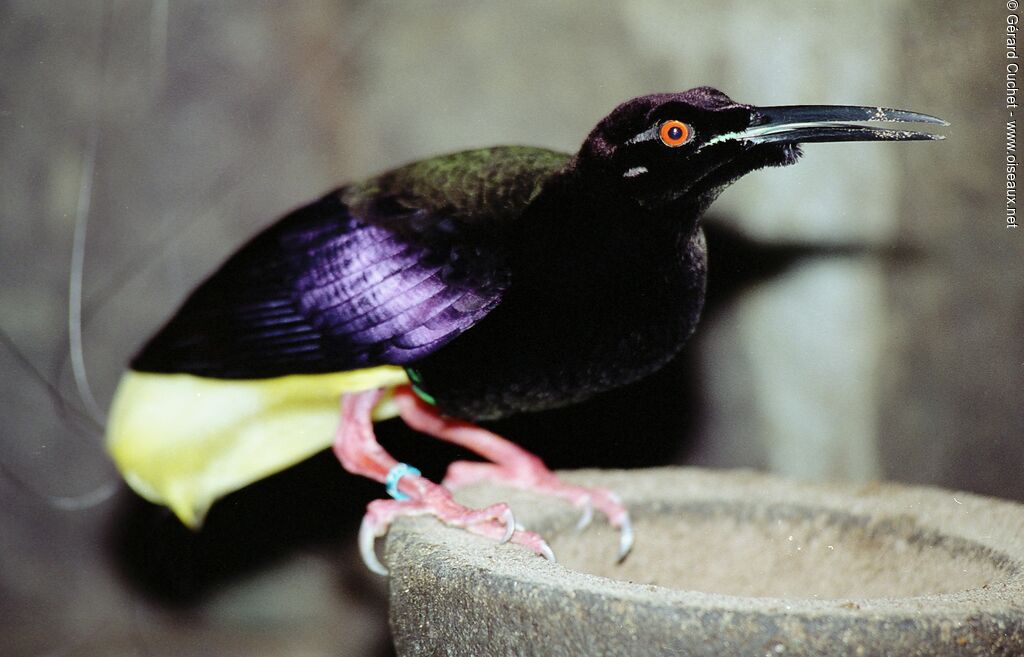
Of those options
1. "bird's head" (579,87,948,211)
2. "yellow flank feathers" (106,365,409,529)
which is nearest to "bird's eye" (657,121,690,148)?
"bird's head" (579,87,948,211)

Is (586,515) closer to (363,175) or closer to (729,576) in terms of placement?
(729,576)

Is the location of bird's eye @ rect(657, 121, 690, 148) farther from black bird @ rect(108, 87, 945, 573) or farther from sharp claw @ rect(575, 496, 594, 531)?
sharp claw @ rect(575, 496, 594, 531)

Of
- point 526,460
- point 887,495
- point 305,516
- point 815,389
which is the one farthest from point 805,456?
point 305,516

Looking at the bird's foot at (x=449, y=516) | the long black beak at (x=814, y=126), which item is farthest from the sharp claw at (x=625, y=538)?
the long black beak at (x=814, y=126)

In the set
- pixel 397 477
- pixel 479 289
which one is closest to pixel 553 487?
pixel 397 477

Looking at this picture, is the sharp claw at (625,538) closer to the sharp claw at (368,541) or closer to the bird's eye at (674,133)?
the sharp claw at (368,541)

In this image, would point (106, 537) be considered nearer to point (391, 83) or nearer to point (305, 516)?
point (305, 516)
